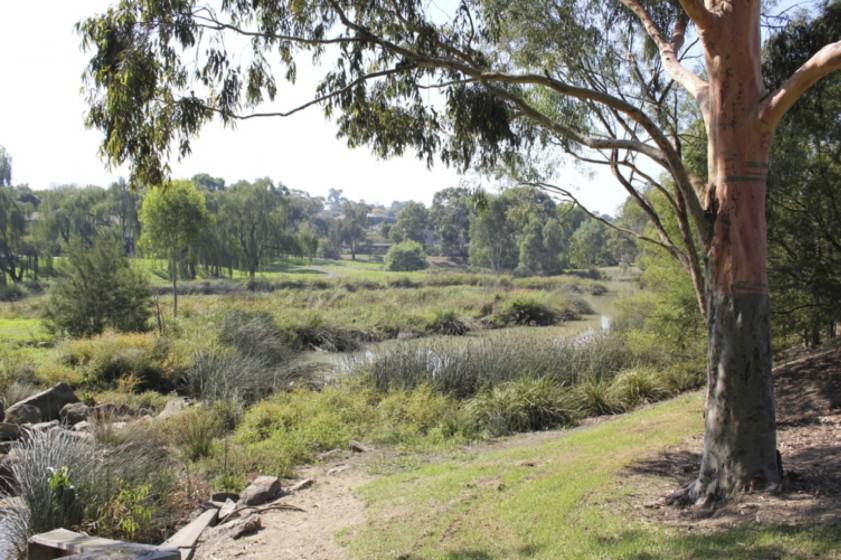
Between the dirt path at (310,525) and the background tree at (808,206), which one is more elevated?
the background tree at (808,206)

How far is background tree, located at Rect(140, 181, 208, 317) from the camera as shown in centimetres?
2609

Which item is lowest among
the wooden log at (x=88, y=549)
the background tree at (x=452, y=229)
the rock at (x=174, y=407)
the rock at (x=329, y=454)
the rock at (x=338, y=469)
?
the rock at (x=329, y=454)

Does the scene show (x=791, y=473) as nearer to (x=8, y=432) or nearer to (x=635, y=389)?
(x=635, y=389)

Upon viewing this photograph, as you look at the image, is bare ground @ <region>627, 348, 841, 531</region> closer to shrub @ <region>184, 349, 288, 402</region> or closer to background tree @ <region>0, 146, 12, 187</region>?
shrub @ <region>184, 349, 288, 402</region>

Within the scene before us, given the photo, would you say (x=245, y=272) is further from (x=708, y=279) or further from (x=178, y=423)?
(x=708, y=279)

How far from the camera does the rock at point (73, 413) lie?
11.8 metres

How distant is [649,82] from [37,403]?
37.5 ft

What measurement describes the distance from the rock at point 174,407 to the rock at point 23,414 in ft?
6.50

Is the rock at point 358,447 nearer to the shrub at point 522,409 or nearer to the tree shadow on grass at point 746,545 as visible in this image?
the shrub at point 522,409

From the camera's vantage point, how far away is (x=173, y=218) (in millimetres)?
26391

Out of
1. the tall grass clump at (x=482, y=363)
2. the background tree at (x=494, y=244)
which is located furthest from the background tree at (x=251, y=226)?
the tall grass clump at (x=482, y=363)

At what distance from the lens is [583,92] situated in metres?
5.73

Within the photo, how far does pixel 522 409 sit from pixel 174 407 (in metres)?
6.32

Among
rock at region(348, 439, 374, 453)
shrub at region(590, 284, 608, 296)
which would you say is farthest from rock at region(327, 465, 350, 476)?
shrub at region(590, 284, 608, 296)
